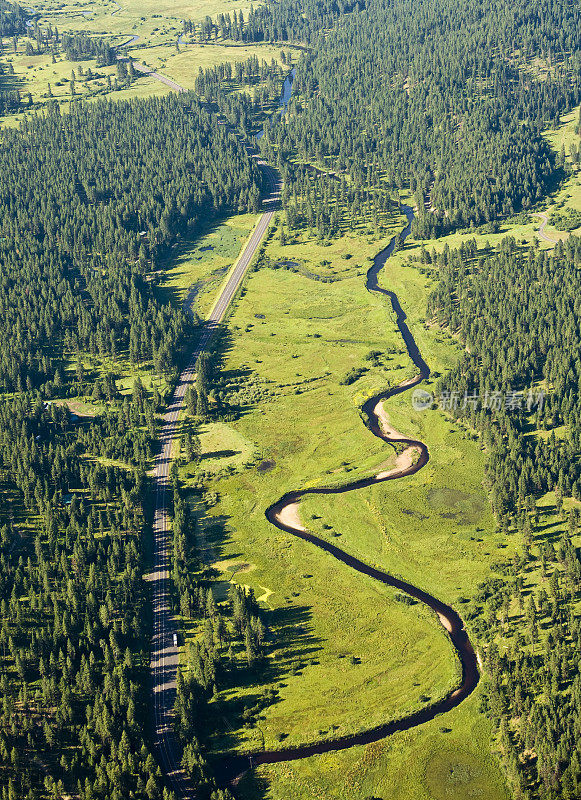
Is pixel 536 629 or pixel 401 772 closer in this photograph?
pixel 401 772

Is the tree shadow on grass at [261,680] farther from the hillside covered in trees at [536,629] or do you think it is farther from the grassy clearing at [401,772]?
the hillside covered in trees at [536,629]

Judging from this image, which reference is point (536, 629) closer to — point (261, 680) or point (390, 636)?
point (390, 636)

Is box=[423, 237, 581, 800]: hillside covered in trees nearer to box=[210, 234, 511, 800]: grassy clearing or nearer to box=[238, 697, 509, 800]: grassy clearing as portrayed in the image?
box=[210, 234, 511, 800]: grassy clearing

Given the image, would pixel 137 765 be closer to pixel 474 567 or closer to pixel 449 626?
pixel 449 626

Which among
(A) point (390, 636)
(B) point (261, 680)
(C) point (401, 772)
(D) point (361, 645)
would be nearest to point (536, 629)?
(A) point (390, 636)

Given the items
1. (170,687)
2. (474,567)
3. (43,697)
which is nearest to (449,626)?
(474,567)

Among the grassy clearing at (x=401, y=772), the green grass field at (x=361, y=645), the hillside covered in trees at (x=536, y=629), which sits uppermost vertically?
the hillside covered in trees at (x=536, y=629)

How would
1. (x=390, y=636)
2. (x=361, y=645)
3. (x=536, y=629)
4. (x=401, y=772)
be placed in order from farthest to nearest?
(x=390, y=636) < (x=361, y=645) < (x=536, y=629) < (x=401, y=772)

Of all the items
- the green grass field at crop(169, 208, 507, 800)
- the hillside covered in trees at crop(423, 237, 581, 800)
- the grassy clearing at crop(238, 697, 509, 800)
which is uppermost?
the hillside covered in trees at crop(423, 237, 581, 800)

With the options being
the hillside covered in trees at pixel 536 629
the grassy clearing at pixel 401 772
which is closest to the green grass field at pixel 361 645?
the grassy clearing at pixel 401 772

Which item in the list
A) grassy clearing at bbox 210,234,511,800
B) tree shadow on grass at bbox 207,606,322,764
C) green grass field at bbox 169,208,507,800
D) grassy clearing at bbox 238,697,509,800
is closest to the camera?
grassy clearing at bbox 238,697,509,800

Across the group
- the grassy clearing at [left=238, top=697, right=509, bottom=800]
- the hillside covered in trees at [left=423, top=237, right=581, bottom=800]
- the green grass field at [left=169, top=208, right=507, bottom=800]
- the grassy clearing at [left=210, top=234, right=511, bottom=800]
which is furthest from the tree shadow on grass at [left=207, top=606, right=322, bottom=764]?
the hillside covered in trees at [left=423, top=237, right=581, bottom=800]
